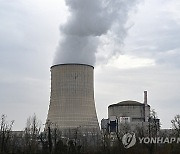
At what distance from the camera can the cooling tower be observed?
31.9 metres

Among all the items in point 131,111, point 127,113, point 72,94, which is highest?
point 72,94

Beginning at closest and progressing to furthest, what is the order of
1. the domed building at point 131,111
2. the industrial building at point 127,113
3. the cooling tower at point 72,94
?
the cooling tower at point 72,94 → the industrial building at point 127,113 → the domed building at point 131,111

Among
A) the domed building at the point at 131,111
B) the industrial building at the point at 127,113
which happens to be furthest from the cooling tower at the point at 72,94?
the domed building at the point at 131,111

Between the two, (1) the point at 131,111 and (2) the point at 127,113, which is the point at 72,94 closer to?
(2) the point at 127,113

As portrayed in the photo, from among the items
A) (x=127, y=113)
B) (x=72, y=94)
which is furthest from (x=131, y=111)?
(x=72, y=94)

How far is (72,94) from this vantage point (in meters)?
32.2

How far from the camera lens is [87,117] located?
33156mm

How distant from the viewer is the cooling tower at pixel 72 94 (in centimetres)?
3191

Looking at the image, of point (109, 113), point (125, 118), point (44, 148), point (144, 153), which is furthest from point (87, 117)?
point (109, 113)

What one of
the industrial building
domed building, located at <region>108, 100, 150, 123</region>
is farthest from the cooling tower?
domed building, located at <region>108, 100, 150, 123</region>

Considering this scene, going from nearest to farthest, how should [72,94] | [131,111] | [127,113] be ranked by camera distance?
[72,94], [127,113], [131,111]

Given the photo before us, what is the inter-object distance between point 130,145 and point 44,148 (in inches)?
214

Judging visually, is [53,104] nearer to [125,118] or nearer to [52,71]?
[52,71]

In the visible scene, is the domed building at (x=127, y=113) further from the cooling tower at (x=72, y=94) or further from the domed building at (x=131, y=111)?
the cooling tower at (x=72, y=94)
